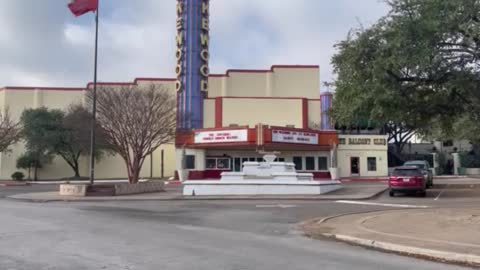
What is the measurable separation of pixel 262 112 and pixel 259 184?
29128 millimetres

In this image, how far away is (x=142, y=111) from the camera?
40188 mm

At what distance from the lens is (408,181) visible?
28.1 meters

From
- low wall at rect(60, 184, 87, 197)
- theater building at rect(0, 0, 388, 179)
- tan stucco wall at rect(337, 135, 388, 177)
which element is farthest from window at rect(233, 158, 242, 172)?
low wall at rect(60, 184, 87, 197)

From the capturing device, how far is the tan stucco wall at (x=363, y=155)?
190 feet

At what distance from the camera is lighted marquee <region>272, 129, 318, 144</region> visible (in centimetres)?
5041

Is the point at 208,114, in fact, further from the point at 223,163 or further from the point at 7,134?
the point at 7,134

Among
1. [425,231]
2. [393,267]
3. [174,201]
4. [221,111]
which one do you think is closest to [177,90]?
[221,111]

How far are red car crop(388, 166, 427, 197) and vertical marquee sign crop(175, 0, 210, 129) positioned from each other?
2955 centimetres

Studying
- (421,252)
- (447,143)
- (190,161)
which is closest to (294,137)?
(190,161)

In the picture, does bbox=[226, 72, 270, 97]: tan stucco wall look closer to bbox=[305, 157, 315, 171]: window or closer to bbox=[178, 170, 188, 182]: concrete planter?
bbox=[305, 157, 315, 171]: window

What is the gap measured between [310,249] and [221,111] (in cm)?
4658

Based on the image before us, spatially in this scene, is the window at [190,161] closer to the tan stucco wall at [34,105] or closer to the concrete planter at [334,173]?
the concrete planter at [334,173]

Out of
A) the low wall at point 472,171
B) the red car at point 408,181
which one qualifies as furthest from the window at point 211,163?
the low wall at point 472,171

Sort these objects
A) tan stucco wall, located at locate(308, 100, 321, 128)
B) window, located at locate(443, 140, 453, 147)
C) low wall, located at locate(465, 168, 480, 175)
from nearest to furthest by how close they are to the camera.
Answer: tan stucco wall, located at locate(308, 100, 321, 128) < low wall, located at locate(465, 168, 480, 175) < window, located at locate(443, 140, 453, 147)
